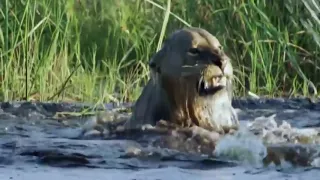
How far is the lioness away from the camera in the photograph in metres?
6.49

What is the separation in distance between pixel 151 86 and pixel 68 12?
2.11 m

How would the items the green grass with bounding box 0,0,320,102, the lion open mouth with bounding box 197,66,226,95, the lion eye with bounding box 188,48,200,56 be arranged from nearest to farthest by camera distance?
1. the lion open mouth with bounding box 197,66,226,95
2. the lion eye with bounding box 188,48,200,56
3. the green grass with bounding box 0,0,320,102

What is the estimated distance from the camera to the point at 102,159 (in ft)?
19.8

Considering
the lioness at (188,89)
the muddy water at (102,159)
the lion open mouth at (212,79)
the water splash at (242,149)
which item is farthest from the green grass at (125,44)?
the water splash at (242,149)

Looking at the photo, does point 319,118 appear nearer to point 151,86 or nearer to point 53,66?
point 151,86

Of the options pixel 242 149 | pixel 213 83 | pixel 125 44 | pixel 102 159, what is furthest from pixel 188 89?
pixel 125 44

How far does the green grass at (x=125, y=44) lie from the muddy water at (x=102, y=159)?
0.85 metres

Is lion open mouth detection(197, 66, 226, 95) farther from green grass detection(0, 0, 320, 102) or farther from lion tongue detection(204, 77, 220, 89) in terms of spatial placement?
green grass detection(0, 0, 320, 102)

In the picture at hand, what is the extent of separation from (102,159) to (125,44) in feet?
11.0

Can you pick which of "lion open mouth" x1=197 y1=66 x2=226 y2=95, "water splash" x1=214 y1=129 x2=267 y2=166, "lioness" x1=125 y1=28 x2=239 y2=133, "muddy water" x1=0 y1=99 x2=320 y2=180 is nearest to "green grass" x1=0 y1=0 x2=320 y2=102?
"muddy water" x1=0 y1=99 x2=320 y2=180

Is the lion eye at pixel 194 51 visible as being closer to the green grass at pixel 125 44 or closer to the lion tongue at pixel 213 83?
the lion tongue at pixel 213 83

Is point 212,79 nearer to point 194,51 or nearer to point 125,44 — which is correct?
point 194,51

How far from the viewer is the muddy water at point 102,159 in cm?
554

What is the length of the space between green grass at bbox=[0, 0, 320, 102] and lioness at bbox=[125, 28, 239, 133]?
1.22m
